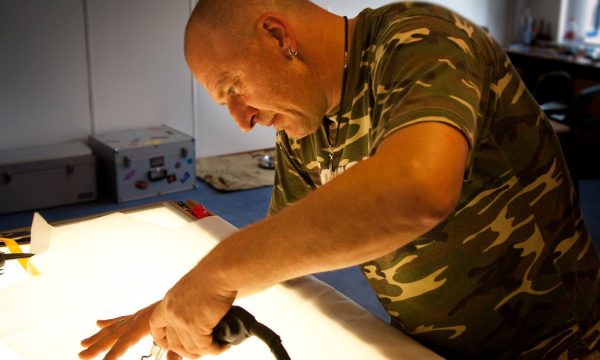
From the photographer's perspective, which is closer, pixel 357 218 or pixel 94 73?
pixel 357 218

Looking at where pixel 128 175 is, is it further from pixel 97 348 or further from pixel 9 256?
pixel 97 348

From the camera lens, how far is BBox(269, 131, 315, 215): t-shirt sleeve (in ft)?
4.50

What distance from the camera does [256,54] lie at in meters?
1.00

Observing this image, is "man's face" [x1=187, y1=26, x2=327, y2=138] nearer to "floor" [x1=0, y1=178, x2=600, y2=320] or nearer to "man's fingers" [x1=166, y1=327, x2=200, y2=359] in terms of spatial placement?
"man's fingers" [x1=166, y1=327, x2=200, y2=359]

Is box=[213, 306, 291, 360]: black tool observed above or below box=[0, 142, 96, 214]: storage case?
above

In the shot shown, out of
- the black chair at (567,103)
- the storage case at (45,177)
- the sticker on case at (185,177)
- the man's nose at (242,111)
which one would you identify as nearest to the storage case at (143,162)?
the sticker on case at (185,177)

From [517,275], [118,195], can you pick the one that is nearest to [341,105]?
[517,275]

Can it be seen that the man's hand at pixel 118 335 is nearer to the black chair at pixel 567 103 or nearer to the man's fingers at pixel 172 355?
the man's fingers at pixel 172 355

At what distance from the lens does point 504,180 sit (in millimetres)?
1055

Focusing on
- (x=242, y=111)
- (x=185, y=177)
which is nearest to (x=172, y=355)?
(x=242, y=111)

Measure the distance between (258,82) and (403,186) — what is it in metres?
0.36

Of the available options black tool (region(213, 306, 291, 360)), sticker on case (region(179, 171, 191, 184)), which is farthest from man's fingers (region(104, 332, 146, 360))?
sticker on case (region(179, 171, 191, 184))

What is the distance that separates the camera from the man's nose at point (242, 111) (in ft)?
3.56

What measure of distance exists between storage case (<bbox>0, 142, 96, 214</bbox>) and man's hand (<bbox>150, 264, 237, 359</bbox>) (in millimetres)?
3316
